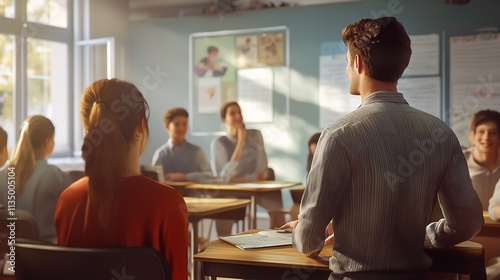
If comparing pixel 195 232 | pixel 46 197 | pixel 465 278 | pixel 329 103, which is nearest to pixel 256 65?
pixel 329 103

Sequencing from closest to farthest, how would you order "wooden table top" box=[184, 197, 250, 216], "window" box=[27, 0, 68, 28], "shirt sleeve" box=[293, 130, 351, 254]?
"shirt sleeve" box=[293, 130, 351, 254], "wooden table top" box=[184, 197, 250, 216], "window" box=[27, 0, 68, 28]

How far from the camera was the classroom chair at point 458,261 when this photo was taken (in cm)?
181

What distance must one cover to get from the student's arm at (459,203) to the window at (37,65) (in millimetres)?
5415

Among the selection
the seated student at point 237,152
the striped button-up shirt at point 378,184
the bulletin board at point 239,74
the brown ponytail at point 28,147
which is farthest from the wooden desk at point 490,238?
the bulletin board at point 239,74

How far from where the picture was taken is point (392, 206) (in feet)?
5.08

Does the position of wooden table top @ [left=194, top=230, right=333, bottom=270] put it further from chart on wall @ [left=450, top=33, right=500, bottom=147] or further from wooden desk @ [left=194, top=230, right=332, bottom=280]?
chart on wall @ [left=450, top=33, right=500, bottom=147]

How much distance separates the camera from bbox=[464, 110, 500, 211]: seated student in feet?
12.4

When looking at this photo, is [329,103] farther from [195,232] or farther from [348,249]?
[348,249]

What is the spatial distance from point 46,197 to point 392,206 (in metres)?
2.05

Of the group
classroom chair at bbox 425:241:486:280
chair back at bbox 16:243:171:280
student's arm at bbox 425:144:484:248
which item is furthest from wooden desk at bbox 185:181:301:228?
chair back at bbox 16:243:171:280

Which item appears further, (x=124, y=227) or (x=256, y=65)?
(x=256, y=65)

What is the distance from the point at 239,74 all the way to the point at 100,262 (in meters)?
6.06

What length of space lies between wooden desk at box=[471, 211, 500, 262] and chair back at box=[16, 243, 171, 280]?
2.13 m

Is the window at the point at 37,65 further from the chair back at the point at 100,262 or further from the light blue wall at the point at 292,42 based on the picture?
the chair back at the point at 100,262
